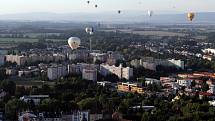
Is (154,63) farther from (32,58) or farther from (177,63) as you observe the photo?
(32,58)

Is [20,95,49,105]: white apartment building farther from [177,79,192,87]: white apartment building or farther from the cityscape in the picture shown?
[177,79,192,87]: white apartment building

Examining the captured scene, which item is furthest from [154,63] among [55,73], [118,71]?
[55,73]

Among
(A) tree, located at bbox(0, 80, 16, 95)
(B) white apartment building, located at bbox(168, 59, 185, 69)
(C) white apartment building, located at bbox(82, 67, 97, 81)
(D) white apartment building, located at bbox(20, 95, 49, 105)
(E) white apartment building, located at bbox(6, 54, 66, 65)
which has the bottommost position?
(B) white apartment building, located at bbox(168, 59, 185, 69)

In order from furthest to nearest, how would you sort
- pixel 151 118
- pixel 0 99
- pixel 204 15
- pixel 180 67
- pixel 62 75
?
pixel 204 15 → pixel 180 67 → pixel 62 75 → pixel 0 99 → pixel 151 118

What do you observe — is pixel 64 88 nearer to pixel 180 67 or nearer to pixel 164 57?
pixel 180 67

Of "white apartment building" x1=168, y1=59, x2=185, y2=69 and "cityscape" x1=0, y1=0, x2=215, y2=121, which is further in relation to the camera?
"white apartment building" x1=168, y1=59, x2=185, y2=69

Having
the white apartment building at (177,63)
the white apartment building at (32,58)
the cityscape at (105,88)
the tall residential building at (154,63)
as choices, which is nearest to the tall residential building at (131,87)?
the cityscape at (105,88)

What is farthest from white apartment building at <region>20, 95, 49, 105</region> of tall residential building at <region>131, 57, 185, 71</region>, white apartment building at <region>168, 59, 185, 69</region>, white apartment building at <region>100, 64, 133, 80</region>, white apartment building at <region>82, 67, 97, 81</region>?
white apartment building at <region>168, 59, 185, 69</region>

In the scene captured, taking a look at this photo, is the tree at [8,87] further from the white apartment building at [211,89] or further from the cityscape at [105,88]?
the white apartment building at [211,89]

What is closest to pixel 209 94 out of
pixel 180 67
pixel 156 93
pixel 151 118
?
pixel 156 93
